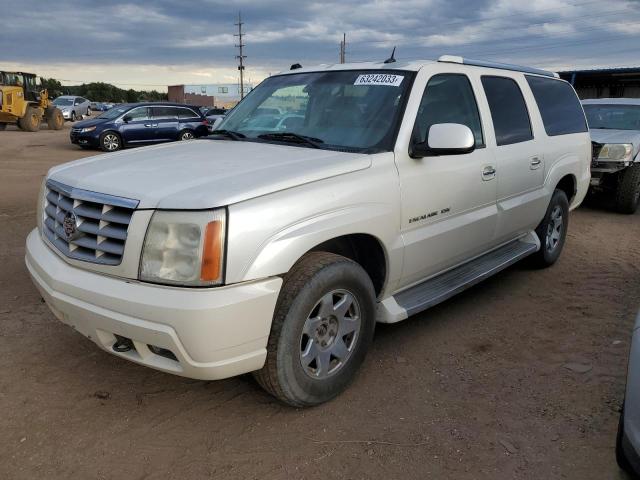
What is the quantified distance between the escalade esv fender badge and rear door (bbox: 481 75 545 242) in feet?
9.63

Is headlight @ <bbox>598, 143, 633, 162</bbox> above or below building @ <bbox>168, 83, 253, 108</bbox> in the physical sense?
below

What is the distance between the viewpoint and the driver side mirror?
3.19m

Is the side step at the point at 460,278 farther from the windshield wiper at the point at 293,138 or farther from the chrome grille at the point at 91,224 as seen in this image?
the chrome grille at the point at 91,224

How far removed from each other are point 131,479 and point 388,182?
2.00 m

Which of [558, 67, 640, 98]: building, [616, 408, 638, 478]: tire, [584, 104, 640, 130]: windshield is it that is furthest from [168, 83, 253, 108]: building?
[616, 408, 638, 478]: tire

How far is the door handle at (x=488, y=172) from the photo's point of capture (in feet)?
12.9

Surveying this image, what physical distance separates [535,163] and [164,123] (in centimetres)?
1530

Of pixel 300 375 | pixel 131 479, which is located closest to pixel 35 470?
pixel 131 479

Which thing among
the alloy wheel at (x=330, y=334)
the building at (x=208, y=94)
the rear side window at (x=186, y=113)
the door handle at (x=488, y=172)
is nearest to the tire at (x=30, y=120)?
the rear side window at (x=186, y=113)

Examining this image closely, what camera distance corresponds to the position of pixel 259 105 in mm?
4195

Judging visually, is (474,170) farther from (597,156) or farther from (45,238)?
(597,156)

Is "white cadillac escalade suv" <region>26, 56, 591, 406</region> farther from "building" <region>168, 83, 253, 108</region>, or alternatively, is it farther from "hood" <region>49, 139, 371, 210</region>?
"building" <region>168, 83, 253, 108</region>

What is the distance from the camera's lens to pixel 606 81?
1933 cm

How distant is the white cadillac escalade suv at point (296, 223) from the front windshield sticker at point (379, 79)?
0.03 ft
